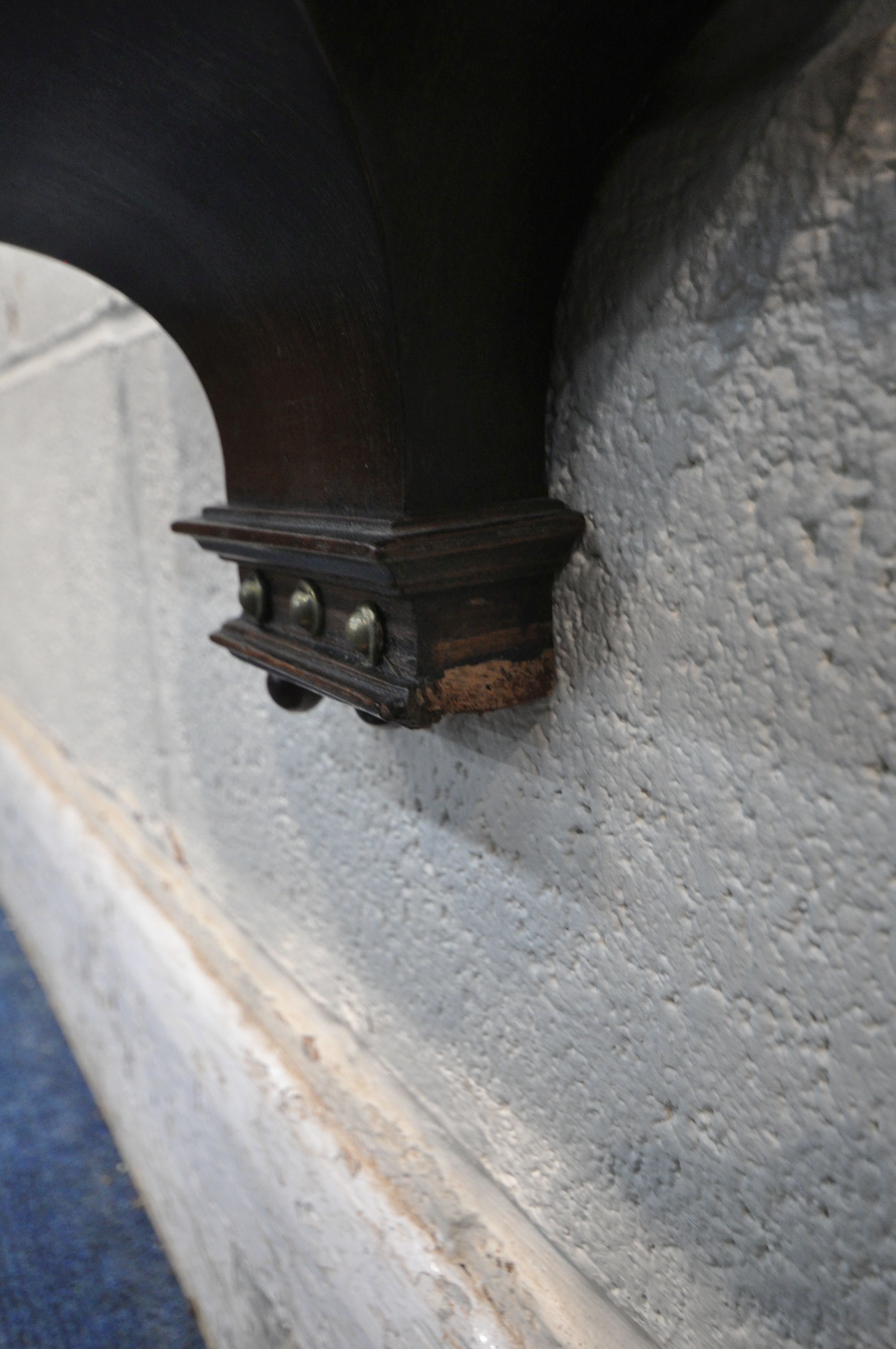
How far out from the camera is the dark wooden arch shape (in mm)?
296

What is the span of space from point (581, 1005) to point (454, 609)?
0.66 ft

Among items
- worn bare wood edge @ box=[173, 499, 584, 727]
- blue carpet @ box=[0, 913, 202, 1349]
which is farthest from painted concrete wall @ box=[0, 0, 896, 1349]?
blue carpet @ box=[0, 913, 202, 1349]

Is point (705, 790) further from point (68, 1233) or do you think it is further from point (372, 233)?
point (68, 1233)

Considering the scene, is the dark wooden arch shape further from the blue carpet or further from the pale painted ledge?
the blue carpet

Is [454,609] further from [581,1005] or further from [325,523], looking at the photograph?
[581,1005]

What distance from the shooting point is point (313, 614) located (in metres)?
0.45

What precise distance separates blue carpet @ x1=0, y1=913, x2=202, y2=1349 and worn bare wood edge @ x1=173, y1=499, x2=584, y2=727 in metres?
0.77

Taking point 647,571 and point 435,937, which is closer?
point 647,571

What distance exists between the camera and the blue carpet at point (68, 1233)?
886 millimetres

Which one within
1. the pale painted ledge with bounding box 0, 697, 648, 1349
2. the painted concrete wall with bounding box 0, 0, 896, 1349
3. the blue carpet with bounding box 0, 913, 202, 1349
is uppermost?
the painted concrete wall with bounding box 0, 0, 896, 1349

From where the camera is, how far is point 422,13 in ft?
0.91

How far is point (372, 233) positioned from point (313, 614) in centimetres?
18

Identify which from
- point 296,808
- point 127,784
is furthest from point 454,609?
point 127,784

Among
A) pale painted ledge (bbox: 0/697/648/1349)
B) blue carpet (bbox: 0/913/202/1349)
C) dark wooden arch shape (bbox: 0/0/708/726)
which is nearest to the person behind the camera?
dark wooden arch shape (bbox: 0/0/708/726)
